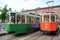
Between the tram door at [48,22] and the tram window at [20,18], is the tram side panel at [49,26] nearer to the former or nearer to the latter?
the tram door at [48,22]

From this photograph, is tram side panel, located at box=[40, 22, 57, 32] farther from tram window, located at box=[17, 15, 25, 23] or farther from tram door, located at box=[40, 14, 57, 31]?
tram window, located at box=[17, 15, 25, 23]

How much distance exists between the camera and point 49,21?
Answer: 17297 mm

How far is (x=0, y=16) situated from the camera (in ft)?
153

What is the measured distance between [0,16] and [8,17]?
3099 centimetres

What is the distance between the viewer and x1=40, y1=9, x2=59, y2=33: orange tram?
17.0 meters

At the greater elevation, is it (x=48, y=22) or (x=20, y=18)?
(x=20, y=18)

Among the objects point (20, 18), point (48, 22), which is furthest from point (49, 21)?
point (20, 18)

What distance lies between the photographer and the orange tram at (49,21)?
1702 cm

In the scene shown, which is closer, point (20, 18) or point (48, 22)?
point (20, 18)

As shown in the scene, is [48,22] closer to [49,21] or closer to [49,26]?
[49,21]

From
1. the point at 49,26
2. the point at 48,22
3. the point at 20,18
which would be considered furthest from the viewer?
the point at 48,22

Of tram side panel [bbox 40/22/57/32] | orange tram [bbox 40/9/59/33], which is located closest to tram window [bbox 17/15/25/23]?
orange tram [bbox 40/9/59/33]

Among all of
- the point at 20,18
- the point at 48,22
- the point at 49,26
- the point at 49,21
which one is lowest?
the point at 49,26

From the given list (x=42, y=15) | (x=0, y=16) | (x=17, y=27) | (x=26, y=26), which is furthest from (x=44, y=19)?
(x=0, y=16)
